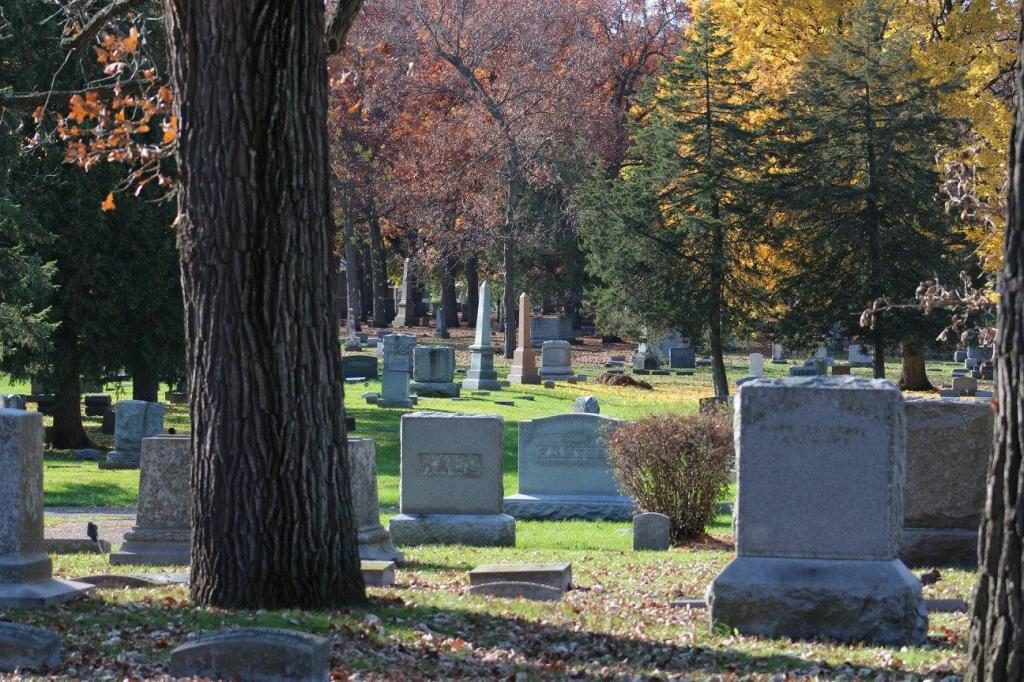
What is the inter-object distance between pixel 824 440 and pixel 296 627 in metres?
3.31

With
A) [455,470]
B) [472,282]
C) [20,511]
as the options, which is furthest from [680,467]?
[472,282]

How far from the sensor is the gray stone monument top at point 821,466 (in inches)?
341

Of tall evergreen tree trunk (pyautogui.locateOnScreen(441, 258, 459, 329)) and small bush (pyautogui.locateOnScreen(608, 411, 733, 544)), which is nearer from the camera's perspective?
small bush (pyautogui.locateOnScreen(608, 411, 733, 544))

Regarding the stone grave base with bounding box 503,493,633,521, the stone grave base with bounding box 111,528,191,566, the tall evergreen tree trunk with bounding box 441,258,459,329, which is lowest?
the stone grave base with bounding box 503,493,633,521

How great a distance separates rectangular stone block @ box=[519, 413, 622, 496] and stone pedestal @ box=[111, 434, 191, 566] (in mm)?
5966

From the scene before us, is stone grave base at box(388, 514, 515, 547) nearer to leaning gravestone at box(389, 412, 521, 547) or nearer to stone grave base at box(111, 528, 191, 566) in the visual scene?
leaning gravestone at box(389, 412, 521, 547)

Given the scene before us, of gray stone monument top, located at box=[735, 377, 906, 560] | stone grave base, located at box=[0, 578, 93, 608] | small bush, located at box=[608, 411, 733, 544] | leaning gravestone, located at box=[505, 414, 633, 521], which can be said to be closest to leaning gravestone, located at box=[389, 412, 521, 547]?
small bush, located at box=[608, 411, 733, 544]

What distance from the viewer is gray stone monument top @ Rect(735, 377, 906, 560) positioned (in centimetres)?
866

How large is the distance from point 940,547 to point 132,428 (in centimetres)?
1499

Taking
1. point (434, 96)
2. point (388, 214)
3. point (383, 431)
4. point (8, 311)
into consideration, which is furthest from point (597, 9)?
point (8, 311)

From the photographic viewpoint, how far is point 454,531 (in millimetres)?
15352

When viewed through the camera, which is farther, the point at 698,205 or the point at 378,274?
the point at 378,274

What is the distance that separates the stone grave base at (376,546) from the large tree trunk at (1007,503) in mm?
8019

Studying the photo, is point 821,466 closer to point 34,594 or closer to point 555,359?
point 34,594
